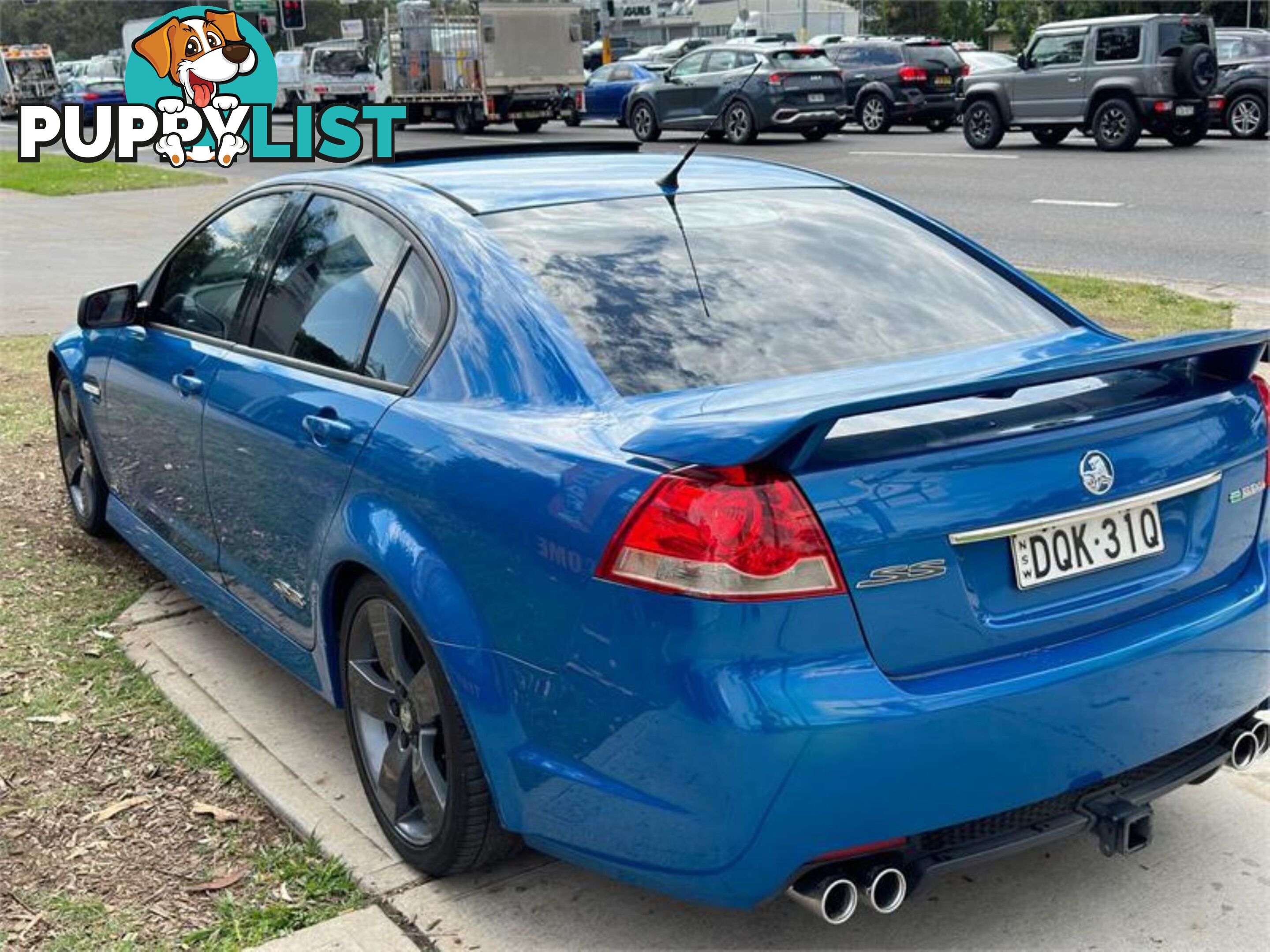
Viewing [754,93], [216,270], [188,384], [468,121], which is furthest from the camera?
[468,121]

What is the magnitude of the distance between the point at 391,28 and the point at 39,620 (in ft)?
104

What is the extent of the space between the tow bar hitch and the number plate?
18.1 inches

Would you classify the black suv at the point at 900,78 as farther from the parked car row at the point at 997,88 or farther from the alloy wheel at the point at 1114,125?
the alloy wheel at the point at 1114,125

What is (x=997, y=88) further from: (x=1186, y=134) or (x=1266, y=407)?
(x=1266, y=407)

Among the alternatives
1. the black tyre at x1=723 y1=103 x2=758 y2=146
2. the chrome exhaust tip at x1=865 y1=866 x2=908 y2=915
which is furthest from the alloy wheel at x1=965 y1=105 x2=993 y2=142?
the chrome exhaust tip at x1=865 y1=866 x2=908 y2=915

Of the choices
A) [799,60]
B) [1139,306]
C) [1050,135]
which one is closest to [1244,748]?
[1139,306]

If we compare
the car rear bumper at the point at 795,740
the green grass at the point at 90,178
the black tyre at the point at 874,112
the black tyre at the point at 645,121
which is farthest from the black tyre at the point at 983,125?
the car rear bumper at the point at 795,740

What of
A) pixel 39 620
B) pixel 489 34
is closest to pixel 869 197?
pixel 39 620

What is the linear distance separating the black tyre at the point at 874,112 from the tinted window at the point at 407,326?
27.2 metres

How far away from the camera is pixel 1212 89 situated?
2305 cm

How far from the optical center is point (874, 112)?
2977cm

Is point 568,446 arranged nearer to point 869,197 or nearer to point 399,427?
point 399,427

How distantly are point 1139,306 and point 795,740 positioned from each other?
795 cm

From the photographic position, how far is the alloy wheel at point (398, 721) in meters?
3.40
